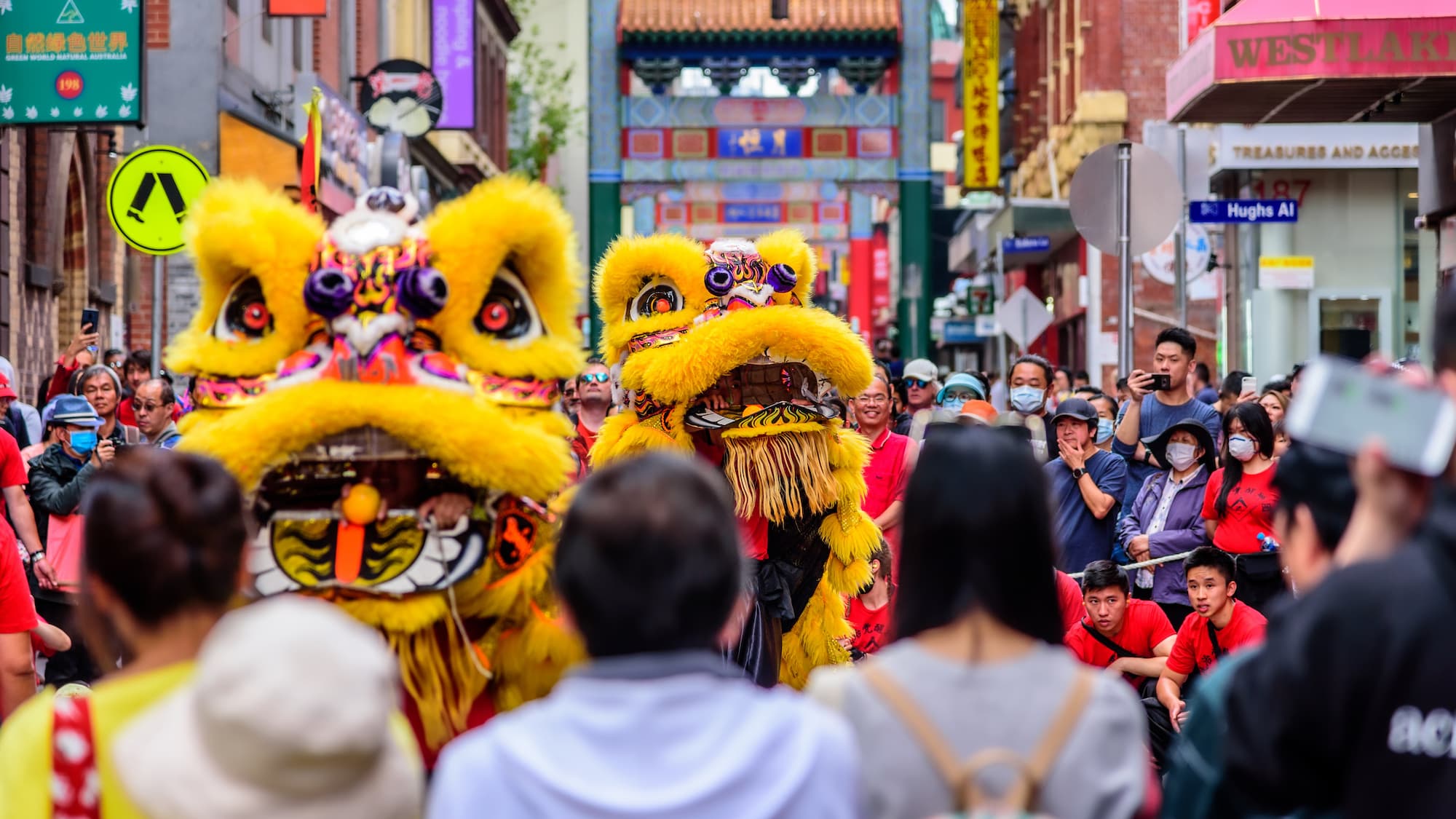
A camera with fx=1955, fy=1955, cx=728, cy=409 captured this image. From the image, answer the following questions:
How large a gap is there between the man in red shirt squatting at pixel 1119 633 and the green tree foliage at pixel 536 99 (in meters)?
22.3

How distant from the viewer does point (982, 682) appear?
9.62ft

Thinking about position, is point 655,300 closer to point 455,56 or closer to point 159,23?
point 159,23

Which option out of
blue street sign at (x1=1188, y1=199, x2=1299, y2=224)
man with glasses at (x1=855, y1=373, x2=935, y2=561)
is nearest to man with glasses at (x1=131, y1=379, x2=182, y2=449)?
man with glasses at (x1=855, y1=373, x2=935, y2=561)

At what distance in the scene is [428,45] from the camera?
37.9 m

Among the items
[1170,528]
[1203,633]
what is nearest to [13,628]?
[1203,633]

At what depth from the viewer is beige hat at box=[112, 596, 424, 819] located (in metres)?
2.52

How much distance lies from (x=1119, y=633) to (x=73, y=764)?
18.0 ft

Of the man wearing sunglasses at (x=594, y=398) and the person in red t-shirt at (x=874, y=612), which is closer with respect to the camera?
the person in red t-shirt at (x=874, y=612)

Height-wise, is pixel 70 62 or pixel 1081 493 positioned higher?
pixel 70 62

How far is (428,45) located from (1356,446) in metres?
36.4

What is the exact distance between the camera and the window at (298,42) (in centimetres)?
2589

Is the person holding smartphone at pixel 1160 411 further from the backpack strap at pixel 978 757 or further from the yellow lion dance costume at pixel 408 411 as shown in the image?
the backpack strap at pixel 978 757

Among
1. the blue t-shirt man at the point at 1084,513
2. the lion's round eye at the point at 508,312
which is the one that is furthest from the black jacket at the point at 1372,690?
the blue t-shirt man at the point at 1084,513

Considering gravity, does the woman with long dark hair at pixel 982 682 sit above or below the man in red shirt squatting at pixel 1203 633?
above
